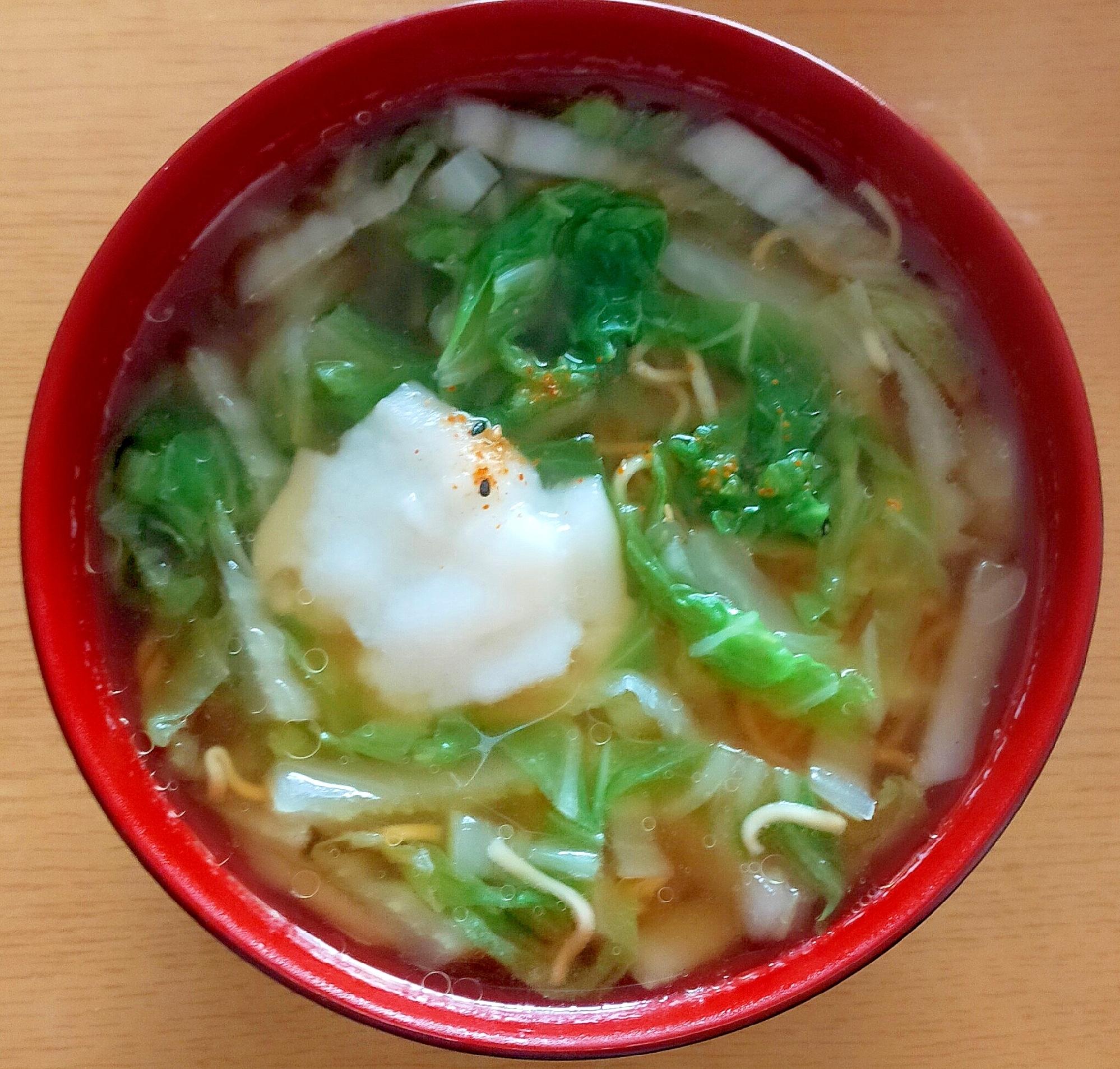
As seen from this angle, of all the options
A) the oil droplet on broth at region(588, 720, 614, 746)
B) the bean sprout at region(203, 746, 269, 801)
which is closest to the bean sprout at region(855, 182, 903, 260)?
the oil droplet on broth at region(588, 720, 614, 746)

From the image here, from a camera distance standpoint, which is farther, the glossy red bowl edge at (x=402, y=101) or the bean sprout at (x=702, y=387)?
the bean sprout at (x=702, y=387)

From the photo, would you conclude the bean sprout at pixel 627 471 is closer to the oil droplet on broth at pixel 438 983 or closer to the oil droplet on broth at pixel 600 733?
the oil droplet on broth at pixel 600 733

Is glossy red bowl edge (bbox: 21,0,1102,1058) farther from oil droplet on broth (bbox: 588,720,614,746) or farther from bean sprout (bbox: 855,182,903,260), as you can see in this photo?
oil droplet on broth (bbox: 588,720,614,746)

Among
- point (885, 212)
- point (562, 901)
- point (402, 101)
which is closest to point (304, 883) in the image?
point (562, 901)

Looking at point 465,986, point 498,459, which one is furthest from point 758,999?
point 498,459

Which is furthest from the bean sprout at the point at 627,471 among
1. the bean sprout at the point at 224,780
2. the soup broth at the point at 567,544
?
the bean sprout at the point at 224,780

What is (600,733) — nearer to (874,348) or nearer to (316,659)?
(316,659)

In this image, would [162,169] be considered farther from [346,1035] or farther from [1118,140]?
[1118,140]
